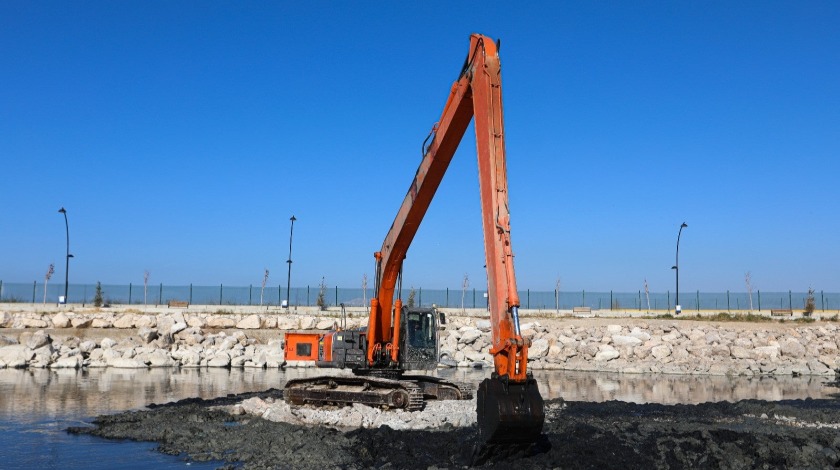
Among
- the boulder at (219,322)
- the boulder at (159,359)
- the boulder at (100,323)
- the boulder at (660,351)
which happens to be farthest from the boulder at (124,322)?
the boulder at (660,351)

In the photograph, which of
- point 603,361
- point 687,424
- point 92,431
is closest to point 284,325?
point 603,361

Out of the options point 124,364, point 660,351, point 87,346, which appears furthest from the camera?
point 660,351

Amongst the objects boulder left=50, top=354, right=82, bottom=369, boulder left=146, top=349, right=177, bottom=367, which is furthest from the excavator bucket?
boulder left=50, top=354, right=82, bottom=369

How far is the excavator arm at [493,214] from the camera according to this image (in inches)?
363

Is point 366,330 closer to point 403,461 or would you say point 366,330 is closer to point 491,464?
point 403,461

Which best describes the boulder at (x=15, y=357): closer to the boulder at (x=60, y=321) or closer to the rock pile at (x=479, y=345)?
the rock pile at (x=479, y=345)

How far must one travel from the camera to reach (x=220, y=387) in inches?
946

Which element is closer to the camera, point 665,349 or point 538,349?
point 665,349

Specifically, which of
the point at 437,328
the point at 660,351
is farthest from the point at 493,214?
the point at 660,351

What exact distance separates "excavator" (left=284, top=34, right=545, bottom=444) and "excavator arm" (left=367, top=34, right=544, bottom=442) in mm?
13

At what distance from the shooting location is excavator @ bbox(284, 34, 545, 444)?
930cm

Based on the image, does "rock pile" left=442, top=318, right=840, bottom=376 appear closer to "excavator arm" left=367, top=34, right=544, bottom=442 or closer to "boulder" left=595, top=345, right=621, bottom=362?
"boulder" left=595, top=345, right=621, bottom=362

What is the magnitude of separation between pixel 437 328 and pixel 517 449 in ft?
27.7

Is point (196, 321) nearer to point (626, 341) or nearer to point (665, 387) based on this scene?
point (626, 341)
